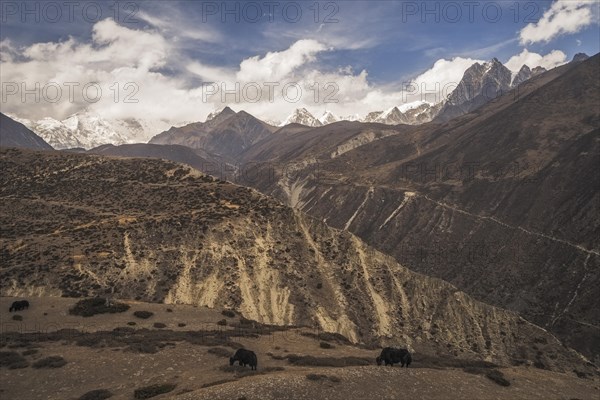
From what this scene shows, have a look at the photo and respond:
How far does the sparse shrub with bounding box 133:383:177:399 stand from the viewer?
2298 centimetres

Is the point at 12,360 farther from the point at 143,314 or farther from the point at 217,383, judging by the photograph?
the point at 143,314

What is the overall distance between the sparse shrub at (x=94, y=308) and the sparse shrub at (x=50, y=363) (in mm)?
15816

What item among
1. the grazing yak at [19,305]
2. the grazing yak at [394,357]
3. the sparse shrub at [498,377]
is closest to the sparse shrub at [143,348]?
the grazing yak at [394,357]

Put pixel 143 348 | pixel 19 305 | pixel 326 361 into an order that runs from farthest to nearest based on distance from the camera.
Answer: pixel 19 305
pixel 326 361
pixel 143 348

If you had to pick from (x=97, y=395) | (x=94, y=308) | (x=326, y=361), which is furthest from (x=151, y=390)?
(x=94, y=308)

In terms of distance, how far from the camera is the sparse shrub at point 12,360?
89.8 ft

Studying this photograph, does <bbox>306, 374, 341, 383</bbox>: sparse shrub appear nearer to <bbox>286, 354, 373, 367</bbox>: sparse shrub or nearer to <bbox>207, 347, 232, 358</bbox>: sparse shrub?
<bbox>286, 354, 373, 367</bbox>: sparse shrub

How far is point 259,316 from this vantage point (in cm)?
6600

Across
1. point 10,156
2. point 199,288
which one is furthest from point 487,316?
point 10,156

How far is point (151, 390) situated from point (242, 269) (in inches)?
1951

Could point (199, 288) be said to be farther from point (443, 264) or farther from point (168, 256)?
point (443, 264)

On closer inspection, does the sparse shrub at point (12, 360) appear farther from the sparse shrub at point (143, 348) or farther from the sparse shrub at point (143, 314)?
the sparse shrub at point (143, 314)

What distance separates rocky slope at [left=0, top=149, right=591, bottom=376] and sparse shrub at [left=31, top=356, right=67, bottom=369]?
3549 cm

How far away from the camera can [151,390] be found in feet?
76.9
